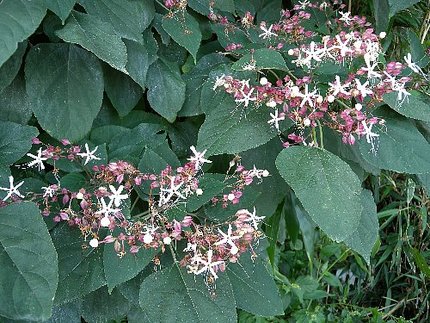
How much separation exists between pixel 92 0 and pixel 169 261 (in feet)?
1.19

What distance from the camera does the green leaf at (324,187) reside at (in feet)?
2.15

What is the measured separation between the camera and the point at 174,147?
3.09 feet

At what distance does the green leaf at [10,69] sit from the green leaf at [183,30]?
8.1 inches

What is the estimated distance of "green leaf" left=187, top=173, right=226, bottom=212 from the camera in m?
0.73

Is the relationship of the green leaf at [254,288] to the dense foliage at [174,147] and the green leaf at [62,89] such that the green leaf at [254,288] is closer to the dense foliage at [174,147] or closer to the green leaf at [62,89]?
the dense foliage at [174,147]

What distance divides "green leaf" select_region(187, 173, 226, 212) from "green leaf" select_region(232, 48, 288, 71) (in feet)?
0.49

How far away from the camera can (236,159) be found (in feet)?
2.64

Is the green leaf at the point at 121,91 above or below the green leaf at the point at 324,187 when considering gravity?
below

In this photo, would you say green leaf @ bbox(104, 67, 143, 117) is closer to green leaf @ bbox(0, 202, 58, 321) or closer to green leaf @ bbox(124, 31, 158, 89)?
green leaf @ bbox(124, 31, 158, 89)

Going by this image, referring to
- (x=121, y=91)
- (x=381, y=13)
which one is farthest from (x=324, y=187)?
(x=381, y=13)

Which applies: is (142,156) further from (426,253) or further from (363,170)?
(426,253)

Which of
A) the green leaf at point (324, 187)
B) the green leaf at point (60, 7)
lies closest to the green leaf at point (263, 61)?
the green leaf at point (324, 187)

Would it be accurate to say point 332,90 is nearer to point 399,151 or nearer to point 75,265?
point 399,151

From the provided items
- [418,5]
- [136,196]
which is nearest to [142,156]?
[136,196]
